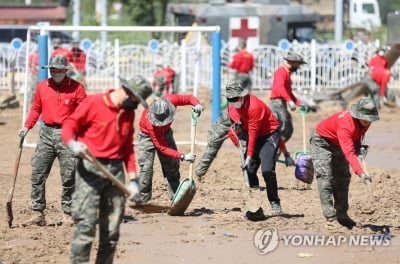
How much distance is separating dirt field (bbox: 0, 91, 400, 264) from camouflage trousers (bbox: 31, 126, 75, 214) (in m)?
0.33

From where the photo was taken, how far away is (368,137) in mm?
20859

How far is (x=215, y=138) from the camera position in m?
13.4

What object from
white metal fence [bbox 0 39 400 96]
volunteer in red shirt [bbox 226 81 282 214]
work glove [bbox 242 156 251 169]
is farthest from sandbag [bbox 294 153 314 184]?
white metal fence [bbox 0 39 400 96]

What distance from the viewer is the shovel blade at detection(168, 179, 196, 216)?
1156cm

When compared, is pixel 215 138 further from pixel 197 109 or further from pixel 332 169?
pixel 332 169

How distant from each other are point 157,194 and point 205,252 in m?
3.43

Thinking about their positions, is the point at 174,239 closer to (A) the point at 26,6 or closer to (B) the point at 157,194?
(B) the point at 157,194

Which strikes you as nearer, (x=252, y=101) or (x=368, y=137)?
(x=252, y=101)

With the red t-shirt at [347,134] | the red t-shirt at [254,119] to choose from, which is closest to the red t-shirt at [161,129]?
the red t-shirt at [254,119]

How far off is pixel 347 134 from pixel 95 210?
2.86 metres

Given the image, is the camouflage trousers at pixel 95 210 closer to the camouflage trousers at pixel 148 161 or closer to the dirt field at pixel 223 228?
the dirt field at pixel 223 228

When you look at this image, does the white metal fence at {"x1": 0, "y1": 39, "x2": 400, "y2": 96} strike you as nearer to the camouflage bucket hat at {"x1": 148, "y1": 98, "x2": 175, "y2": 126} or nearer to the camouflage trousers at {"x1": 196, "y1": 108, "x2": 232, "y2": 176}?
the camouflage trousers at {"x1": 196, "y1": 108, "x2": 232, "y2": 176}

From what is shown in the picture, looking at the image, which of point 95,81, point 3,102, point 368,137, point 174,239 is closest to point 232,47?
point 95,81

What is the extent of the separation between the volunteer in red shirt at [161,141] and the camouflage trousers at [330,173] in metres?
1.45
